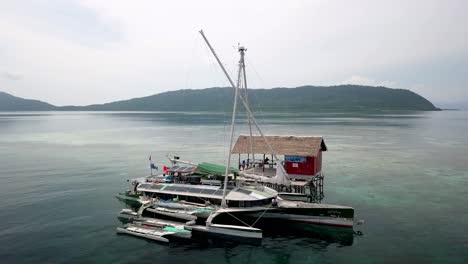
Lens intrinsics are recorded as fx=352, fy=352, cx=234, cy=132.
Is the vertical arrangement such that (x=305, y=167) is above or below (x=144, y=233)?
above

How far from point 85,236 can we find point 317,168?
107 feet

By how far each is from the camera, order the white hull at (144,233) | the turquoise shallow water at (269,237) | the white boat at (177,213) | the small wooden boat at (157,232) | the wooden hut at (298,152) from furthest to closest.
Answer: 1. the wooden hut at (298,152)
2. the white boat at (177,213)
3. the small wooden boat at (157,232)
4. the white hull at (144,233)
5. the turquoise shallow water at (269,237)

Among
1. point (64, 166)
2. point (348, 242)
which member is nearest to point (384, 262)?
point (348, 242)

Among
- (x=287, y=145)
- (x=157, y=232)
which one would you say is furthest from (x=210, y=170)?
(x=157, y=232)

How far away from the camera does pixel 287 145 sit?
51906mm

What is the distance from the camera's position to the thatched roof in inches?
1981

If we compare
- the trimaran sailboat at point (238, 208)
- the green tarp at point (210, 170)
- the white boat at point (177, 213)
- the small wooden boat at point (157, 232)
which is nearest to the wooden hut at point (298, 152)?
the green tarp at point (210, 170)

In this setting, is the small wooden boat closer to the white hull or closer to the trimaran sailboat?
the white hull

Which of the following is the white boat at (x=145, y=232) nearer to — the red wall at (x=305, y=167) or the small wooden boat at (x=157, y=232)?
the small wooden boat at (x=157, y=232)

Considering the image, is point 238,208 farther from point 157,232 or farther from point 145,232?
point 145,232

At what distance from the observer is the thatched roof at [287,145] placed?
50312mm

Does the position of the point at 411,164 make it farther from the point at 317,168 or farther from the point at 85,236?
the point at 85,236

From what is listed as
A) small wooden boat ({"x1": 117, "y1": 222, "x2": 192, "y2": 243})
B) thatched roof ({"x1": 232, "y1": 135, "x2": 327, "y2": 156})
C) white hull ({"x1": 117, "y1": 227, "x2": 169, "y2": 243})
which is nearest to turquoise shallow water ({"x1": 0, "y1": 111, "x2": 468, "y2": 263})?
white hull ({"x1": 117, "y1": 227, "x2": 169, "y2": 243})

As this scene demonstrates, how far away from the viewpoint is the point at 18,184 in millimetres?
59969
